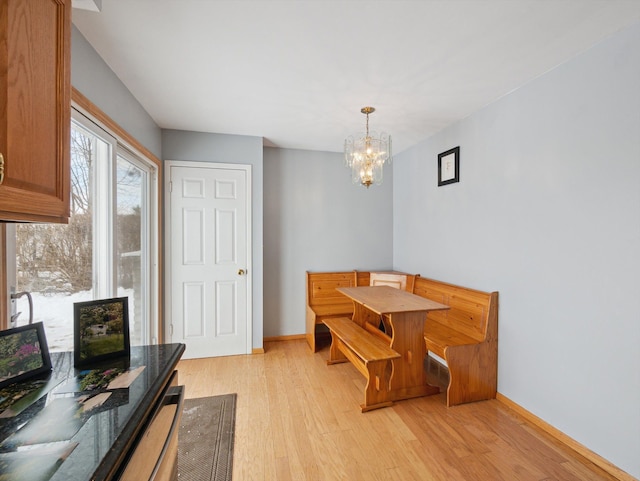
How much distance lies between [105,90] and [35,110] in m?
1.30

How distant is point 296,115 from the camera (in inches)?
105

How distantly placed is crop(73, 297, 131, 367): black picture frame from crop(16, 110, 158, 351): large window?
0.38 m

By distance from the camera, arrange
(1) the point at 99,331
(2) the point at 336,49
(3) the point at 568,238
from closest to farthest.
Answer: (1) the point at 99,331 → (2) the point at 336,49 → (3) the point at 568,238

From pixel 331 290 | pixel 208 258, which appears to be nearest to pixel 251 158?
pixel 208 258

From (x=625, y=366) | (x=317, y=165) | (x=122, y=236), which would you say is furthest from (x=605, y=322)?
(x=122, y=236)

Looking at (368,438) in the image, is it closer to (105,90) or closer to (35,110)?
(35,110)

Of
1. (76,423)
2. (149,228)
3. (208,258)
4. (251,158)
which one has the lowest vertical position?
(76,423)

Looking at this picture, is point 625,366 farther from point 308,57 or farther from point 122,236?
point 122,236

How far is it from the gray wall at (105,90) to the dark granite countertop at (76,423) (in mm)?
1505

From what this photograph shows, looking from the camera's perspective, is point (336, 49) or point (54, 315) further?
point (336, 49)

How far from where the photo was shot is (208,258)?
3.14m

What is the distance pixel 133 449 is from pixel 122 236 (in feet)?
6.38

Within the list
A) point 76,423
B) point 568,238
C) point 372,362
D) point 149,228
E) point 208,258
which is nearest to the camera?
point 76,423

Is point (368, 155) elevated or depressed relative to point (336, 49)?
depressed
